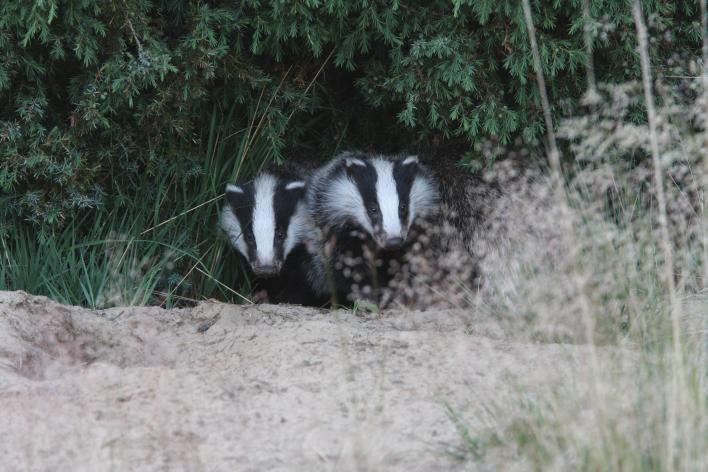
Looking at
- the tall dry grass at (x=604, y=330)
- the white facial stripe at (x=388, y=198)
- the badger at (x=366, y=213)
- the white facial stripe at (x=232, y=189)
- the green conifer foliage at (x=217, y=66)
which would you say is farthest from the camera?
the white facial stripe at (x=232, y=189)

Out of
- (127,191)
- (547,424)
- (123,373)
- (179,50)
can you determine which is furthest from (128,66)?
(547,424)

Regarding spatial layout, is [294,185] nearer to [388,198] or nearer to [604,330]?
[388,198]

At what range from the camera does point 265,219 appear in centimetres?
515

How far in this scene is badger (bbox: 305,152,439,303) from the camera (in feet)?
15.8

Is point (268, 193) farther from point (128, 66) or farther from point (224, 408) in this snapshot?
point (224, 408)

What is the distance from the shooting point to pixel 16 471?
2.61 metres

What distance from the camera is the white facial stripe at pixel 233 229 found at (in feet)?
17.0

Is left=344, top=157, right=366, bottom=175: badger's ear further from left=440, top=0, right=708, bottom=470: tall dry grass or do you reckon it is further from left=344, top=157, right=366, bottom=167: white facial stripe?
left=440, top=0, right=708, bottom=470: tall dry grass

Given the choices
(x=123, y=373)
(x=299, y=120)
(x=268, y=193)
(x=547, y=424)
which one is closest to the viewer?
(x=547, y=424)

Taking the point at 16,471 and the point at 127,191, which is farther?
the point at 127,191

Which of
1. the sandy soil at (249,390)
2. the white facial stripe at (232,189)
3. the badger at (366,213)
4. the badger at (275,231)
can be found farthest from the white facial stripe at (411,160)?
the sandy soil at (249,390)

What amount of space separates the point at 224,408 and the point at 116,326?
3.92 ft

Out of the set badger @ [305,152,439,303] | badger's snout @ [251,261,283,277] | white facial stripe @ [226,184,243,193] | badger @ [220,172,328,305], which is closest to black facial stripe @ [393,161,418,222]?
badger @ [305,152,439,303]

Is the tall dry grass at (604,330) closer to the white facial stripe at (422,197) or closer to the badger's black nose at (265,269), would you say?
the white facial stripe at (422,197)
